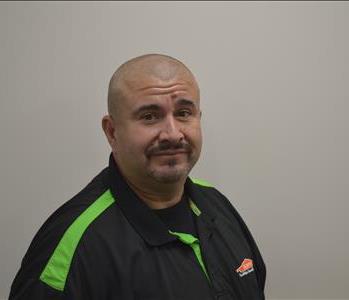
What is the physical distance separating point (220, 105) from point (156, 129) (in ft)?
1.75

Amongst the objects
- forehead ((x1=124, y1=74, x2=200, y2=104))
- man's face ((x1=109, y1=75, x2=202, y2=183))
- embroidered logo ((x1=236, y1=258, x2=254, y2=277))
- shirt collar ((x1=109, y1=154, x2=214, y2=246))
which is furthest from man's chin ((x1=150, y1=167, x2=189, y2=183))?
embroidered logo ((x1=236, y1=258, x2=254, y2=277))

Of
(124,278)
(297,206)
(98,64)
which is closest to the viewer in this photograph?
(124,278)

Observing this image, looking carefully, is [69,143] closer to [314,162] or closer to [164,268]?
[164,268]

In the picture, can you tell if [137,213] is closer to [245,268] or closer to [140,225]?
[140,225]

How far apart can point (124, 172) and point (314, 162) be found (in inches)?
34.1

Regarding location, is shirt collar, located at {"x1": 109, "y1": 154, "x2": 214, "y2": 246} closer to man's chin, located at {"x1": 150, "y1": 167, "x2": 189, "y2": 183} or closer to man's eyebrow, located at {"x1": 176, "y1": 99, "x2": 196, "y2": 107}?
man's chin, located at {"x1": 150, "y1": 167, "x2": 189, "y2": 183}

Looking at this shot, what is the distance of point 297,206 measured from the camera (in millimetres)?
1452

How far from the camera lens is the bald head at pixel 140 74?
952mm

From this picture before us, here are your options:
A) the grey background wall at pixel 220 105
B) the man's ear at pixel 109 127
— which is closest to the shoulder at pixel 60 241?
the man's ear at pixel 109 127

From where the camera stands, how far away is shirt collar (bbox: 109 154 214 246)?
95 centimetres

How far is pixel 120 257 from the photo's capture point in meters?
0.90

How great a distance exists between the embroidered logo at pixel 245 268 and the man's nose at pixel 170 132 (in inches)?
19.4

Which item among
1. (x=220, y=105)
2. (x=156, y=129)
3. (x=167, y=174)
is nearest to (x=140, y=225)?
(x=167, y=174)

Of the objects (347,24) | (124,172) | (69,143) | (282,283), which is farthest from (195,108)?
(282,283)
